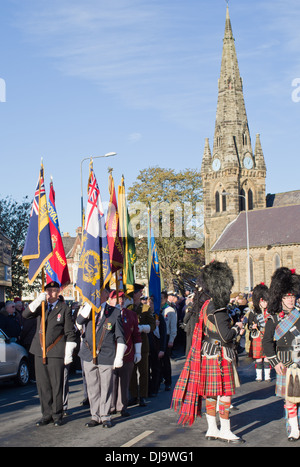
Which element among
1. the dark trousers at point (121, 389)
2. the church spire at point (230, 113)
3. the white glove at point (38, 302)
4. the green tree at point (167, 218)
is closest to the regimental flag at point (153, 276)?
the dark trousers at point (121, 389)

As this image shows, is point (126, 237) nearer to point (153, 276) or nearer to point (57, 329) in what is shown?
point (153, 276)

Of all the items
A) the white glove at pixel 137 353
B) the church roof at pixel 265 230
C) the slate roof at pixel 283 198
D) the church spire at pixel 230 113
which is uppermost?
the church spire at pixel 230 113

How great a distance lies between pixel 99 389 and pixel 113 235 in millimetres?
3637

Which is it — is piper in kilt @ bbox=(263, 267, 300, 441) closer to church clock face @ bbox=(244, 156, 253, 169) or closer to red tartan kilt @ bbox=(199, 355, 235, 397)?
red tartan kilt @ bbox=(199, 355, 235, 397)

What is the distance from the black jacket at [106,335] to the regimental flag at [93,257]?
25 cm

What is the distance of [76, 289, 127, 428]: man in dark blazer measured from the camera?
9148 mm

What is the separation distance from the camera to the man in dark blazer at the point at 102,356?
9148 mm

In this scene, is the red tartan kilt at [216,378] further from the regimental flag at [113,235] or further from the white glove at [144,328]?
the regimental flag at [113,235]

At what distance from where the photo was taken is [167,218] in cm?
6438

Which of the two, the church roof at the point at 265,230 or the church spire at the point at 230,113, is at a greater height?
the church spire at the point at 230,113

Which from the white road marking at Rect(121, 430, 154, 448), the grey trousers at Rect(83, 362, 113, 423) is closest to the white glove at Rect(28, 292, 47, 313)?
the grey trousers at Rect(83, 362, 113, 423)

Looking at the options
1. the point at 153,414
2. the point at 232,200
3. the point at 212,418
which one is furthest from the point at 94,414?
the point at 232,200

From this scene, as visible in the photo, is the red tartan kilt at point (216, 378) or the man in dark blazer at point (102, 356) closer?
the red tartan kilt at point (216, 378)
